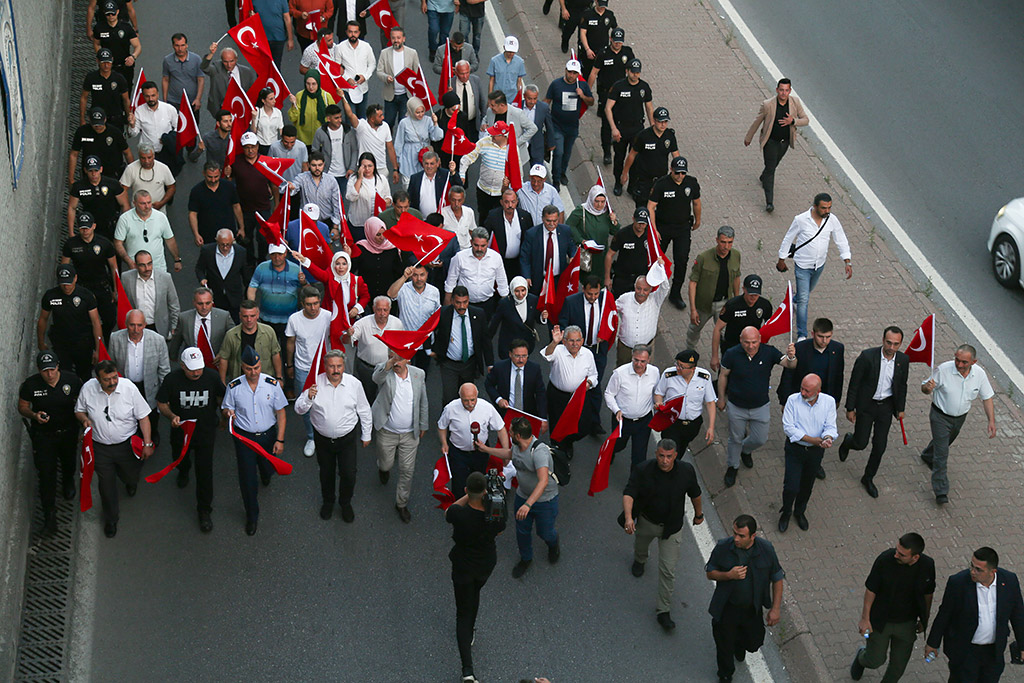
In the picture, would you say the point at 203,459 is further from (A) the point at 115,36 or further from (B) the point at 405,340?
(A) the point at 115,36

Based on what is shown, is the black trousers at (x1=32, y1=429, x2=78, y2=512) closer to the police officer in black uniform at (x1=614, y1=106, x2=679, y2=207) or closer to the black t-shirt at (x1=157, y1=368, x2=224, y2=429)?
the black t-shirt at (x1=157, y1=368, x2=224, y2=429)

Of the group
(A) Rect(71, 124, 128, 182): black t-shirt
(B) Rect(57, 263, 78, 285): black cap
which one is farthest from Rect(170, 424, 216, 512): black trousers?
(A) Rect(71, 124, 128, 182): black t-shirt

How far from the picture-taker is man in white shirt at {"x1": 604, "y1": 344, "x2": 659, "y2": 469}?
12805 mm

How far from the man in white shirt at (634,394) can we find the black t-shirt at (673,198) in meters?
3.08

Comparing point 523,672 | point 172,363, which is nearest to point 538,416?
point 523,672

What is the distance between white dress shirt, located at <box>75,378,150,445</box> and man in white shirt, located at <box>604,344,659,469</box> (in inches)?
176

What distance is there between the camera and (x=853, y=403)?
43.2ft

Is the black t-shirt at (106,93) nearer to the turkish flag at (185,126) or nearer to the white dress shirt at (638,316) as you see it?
the turkish flag at (185,126)

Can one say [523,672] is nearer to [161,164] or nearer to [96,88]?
[161,164]

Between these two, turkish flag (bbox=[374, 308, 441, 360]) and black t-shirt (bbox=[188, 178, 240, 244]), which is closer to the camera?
turkish flag (bbox=[374, 308, 441, 360])

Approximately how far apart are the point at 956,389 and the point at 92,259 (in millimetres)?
8781

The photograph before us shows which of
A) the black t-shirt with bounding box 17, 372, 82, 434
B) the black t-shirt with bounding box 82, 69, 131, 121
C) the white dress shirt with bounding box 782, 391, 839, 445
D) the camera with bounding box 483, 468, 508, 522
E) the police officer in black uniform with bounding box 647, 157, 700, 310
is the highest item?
the black t-shirt with bounding box 82, 69, 131, 121

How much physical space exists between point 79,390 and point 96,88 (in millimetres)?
6157

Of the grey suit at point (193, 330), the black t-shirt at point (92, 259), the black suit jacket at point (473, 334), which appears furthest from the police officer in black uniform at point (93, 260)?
the black suit jacket at point (473, 334)
